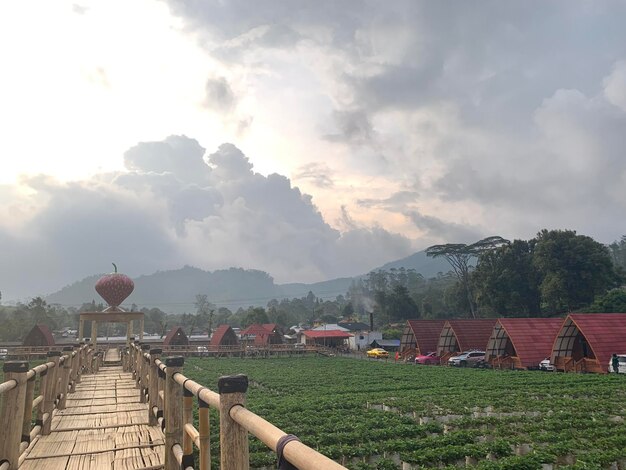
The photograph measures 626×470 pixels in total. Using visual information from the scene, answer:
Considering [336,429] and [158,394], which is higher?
[158,394]

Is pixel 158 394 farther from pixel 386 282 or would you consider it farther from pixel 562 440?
pixel 386 282

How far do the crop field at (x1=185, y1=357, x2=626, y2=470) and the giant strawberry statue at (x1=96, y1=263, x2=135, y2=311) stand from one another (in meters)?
11.0

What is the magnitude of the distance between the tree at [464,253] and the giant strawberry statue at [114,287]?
55.9 metres

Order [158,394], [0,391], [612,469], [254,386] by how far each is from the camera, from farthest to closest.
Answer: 1. [254,386]
2. [612,469]
3. [158,394]
4. [0,391]

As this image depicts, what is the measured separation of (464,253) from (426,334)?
1399 inches

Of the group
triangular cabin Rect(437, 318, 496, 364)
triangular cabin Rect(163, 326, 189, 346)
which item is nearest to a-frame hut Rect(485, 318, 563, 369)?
triangular cabin Rect(437, 318, 496, 364)

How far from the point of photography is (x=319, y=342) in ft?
230

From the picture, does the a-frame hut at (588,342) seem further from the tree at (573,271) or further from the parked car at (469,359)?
the tree at (573,271)

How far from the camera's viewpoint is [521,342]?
1309 inches

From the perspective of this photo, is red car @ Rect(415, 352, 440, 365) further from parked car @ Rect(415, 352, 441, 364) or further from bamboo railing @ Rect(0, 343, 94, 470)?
bamboo railing @ Rect(0, 343, 94, 470)

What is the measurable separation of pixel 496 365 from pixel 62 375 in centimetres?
3330

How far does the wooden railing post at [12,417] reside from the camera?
4.79 meters

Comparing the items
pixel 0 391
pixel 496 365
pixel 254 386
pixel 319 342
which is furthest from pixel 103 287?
pixel 319 342

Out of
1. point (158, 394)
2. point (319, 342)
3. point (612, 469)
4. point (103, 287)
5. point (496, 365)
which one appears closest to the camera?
point (158, 394)
